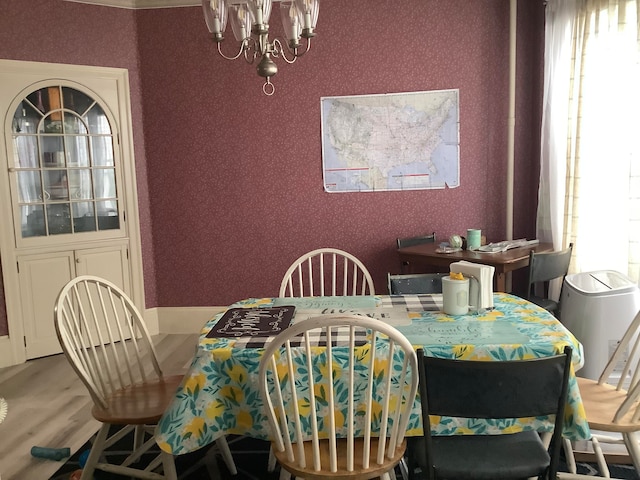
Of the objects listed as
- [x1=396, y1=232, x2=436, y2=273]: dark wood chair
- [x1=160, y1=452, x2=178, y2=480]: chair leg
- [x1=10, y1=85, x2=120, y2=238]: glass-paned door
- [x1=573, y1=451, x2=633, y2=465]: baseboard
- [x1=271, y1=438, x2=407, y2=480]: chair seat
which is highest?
[x1=10, y1=85, x2=120, y2=238]: glass-paned door

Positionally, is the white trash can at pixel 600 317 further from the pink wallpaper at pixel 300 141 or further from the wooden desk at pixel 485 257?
the pink wallpaper at pixel 300 141

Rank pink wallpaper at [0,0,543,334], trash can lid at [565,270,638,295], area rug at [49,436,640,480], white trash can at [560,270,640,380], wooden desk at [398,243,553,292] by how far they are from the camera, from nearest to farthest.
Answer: area rug at [49,436,640,480]
white trash can at [560,270,640,380]
trash can lid at [565,270,638,295]
wooden desk at [398,243,553,292]
pink wallpaper at [0,0,543,334]

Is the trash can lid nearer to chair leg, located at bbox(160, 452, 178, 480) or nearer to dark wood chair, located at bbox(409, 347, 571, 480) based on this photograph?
dark wood chair, located at bbox(409, 347, 571, 480)

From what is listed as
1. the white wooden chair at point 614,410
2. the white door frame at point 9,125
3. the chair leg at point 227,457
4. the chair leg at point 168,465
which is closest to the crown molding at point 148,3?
the white door frame at point 9,125

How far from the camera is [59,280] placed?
165 inches

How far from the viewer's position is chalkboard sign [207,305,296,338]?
84.4 inches

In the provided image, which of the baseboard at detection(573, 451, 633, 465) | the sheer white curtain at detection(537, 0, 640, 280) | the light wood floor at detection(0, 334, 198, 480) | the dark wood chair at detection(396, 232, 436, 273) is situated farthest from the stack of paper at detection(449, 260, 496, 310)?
the light wood floor at detection(0, 334, 198, 480)

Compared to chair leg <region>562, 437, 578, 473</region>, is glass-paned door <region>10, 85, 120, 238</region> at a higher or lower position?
higher

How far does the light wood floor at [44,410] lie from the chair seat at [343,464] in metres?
1.43

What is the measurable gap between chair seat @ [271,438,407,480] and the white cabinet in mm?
2891

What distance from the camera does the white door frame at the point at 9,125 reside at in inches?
155

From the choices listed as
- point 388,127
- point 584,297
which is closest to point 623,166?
point 584,297

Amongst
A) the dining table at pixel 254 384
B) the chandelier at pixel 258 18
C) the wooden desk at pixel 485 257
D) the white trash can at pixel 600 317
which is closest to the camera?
the dining table at pixel 254 384

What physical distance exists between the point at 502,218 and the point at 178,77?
2623 millimetres
